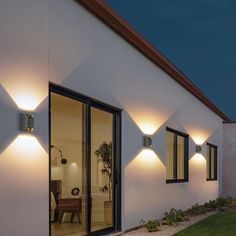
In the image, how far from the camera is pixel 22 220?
6.19 m

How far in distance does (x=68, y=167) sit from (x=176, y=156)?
7.01 metres

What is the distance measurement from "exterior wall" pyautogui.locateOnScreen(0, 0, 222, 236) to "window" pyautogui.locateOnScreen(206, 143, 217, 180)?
195 inches

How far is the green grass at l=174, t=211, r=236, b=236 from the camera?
376 inches

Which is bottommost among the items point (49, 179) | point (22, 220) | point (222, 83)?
point (22, 220)

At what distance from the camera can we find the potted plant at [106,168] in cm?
924

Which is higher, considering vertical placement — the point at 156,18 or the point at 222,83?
the point at 156,18

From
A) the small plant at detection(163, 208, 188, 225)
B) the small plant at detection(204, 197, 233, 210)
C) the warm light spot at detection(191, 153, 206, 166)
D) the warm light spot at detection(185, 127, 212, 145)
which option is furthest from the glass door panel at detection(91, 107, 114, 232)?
the small plant at detection(204, 197, 233, 210)

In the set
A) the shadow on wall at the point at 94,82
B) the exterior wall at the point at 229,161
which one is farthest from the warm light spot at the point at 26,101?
the exterior wall at the point at 229,161

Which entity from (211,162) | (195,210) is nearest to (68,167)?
(195,210)

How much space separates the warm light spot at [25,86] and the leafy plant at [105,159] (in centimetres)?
255

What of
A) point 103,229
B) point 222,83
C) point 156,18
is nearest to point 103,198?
point 103,229

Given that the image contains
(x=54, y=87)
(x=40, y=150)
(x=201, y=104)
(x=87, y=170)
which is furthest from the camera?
(x=201, y=104)

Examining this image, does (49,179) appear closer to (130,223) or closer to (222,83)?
(130,223)

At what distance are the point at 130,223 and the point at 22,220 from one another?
4.51 metres
